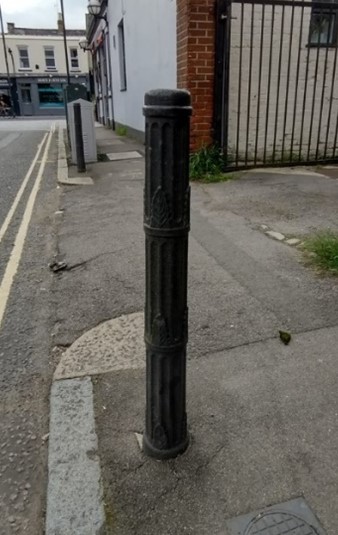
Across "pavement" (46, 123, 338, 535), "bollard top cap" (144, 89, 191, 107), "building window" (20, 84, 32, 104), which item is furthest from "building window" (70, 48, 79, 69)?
"bollard top cap" (144, 89, 191, 107)

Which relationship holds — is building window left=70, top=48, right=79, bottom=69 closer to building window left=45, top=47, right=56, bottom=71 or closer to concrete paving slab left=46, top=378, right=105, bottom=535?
building window left=45, top=47, right=56, bottom=71

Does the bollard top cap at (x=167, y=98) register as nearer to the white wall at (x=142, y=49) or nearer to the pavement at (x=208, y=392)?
the pavement at (x=208, y=392)

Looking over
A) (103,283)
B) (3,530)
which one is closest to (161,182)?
(3,530)

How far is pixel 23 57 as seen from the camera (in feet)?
152

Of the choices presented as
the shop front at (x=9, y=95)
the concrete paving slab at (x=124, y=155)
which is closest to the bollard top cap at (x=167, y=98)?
the concrete paving slab at (x=124, y=155)

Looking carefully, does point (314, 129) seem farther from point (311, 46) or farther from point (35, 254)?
point (35, 254)

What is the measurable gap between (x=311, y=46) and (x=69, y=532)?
758 centimetres

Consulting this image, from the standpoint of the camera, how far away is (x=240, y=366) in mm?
2449

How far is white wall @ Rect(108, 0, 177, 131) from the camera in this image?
7931 mm

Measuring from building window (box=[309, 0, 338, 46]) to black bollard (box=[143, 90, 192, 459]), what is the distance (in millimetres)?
6765

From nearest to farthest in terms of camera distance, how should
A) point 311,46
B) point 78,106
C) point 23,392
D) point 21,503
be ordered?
point 21,503 → point 23,392 → point 311,46 → point 78,106

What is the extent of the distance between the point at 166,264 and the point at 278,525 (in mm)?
990

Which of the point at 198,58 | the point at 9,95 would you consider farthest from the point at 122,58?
the point at 9,95

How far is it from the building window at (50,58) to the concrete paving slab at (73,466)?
50247 millimetres
